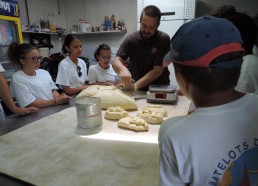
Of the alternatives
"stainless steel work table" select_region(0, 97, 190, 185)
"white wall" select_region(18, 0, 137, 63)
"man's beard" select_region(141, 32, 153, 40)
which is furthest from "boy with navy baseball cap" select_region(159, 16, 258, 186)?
"white wall" select_region(18, 0, 137, 63)

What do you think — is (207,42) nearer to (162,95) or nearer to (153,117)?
(153,117)

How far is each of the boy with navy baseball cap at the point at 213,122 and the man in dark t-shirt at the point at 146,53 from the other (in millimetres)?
1199

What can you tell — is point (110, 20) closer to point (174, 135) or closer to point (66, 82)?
point (66, 82)

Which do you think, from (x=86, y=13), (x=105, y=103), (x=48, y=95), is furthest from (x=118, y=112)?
(x=86, y=13)

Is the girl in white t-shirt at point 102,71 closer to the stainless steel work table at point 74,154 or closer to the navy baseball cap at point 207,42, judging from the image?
the stainless steel work table at point 74,154

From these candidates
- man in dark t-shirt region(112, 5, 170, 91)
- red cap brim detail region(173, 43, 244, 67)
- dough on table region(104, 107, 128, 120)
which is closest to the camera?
red cap brim detail region(173, 43, 244, 67)

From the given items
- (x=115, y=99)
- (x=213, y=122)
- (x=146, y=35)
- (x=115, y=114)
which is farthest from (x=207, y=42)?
(x=146, y=35)

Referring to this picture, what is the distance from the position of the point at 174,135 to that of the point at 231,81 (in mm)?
200

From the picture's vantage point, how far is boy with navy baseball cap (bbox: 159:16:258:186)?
0.49 meters

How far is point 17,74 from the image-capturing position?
1677mm

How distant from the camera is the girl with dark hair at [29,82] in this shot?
159cm

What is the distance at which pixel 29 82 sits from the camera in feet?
5.59

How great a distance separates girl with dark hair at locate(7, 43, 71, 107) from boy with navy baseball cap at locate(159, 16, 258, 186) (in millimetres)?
1280

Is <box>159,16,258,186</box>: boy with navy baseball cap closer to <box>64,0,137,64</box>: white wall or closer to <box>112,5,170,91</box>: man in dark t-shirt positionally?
<box>112,5,170,91</box>: man in dark t-shirt
